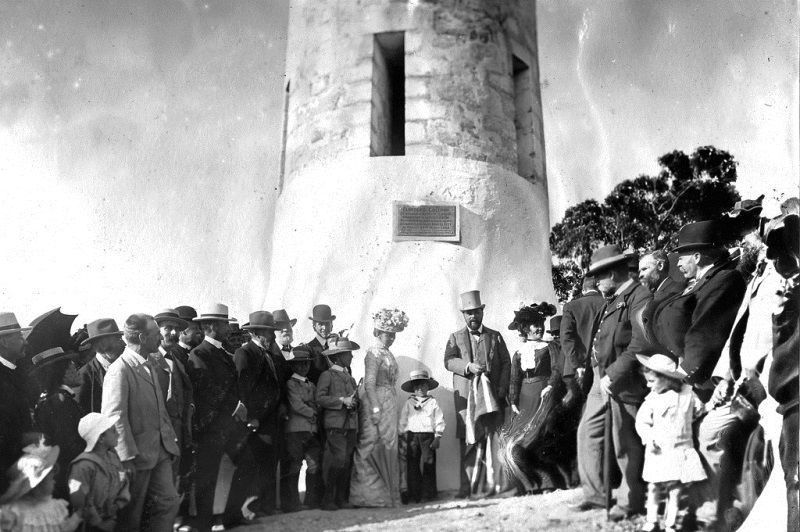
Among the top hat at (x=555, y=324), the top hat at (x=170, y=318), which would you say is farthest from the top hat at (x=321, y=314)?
the top hat at (x=555, y=324)

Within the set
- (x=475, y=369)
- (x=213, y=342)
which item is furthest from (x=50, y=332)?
(x=475, y=369)

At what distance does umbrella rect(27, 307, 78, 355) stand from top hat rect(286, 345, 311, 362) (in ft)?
5.53

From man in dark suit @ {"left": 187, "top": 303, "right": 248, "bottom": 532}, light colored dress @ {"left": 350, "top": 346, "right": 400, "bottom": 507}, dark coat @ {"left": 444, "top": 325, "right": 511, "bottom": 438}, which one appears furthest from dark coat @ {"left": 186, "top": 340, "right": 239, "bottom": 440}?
dark coat @ {"left": 444, "top": 325, "right": 511, "bottom": 438}

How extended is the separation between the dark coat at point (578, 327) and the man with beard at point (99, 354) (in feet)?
10.4

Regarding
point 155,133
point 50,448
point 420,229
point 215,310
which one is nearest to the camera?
point 50,448

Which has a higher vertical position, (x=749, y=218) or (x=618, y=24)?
(x=618, y=24)

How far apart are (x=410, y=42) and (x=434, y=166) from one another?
1371 mm

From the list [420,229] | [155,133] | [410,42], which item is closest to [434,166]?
[420,229]

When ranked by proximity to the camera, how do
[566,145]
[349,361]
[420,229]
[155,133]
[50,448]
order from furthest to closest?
[566,145] < [420,229] < [155,133] < [349,361] < [50,448]

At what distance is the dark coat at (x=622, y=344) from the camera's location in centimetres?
526

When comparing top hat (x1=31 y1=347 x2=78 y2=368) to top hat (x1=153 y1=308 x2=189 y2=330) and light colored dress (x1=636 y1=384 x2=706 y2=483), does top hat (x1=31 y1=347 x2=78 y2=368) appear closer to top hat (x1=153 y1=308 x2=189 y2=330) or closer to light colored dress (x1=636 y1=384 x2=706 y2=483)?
top hat (x1=153 y1=308 x2=189 y2=330)

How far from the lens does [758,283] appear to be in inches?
199

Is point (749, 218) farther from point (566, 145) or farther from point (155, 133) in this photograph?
point (155, 133)

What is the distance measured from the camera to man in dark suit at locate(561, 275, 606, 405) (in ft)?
19.7
